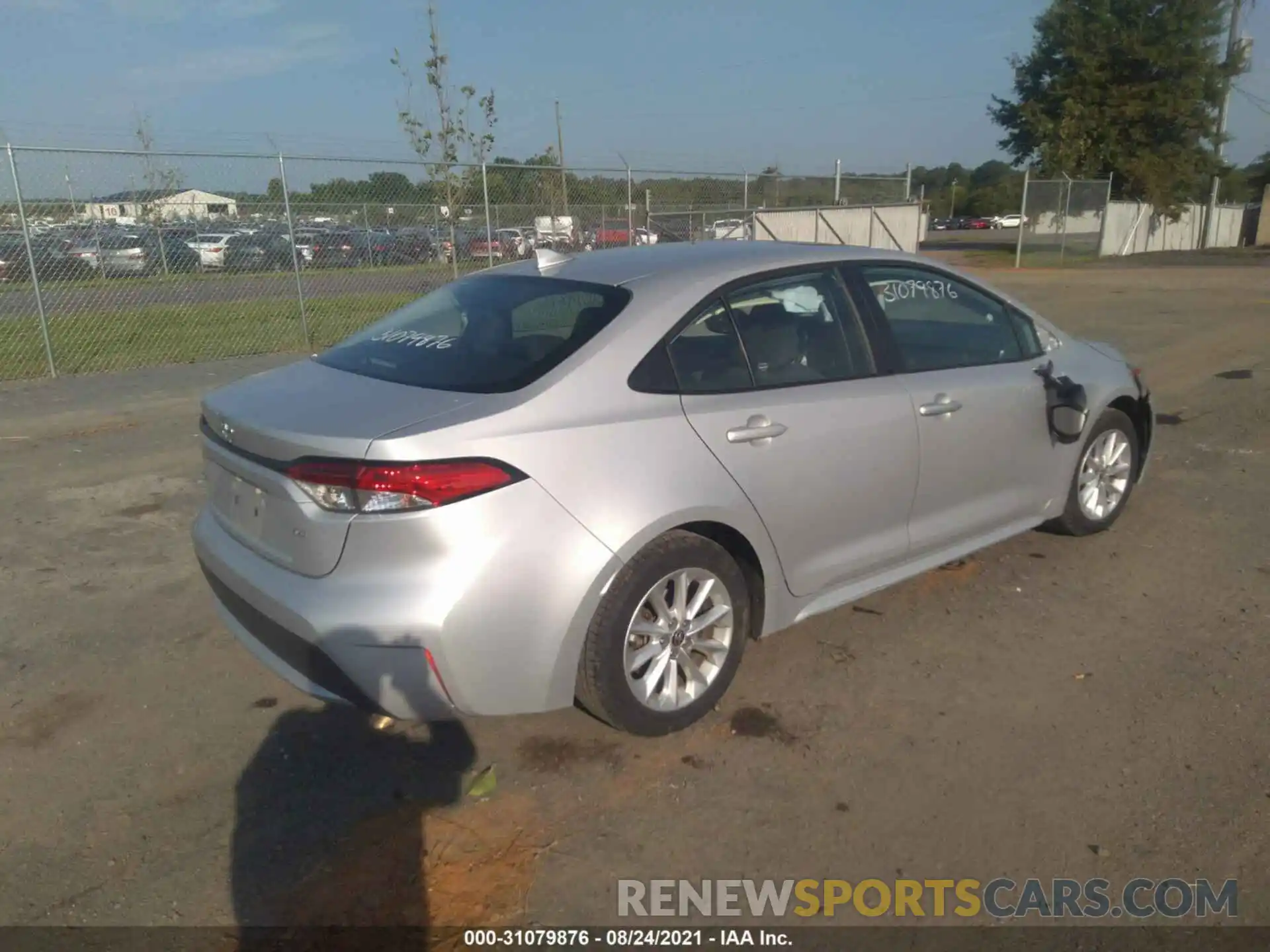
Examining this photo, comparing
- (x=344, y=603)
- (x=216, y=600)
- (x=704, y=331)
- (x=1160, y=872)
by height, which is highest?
(x=704, y=331)

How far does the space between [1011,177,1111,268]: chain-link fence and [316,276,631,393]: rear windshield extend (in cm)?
2819

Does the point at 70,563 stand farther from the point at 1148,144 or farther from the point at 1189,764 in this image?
the point at 1148,144

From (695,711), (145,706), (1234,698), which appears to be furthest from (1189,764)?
(145,706)

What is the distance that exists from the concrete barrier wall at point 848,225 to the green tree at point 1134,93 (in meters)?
13.5

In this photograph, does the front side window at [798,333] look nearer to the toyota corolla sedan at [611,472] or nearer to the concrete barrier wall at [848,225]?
the toyota corolla sedan at [611,472]

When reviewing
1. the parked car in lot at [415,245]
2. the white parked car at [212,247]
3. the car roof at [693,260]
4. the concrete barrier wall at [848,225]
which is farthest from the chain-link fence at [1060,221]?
the car roof at [693,260]

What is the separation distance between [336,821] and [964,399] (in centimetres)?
284

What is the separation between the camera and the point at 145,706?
3.55 meters

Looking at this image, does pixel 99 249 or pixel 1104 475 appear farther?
pixel 99 249

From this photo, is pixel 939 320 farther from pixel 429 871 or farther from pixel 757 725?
pixel 429 871

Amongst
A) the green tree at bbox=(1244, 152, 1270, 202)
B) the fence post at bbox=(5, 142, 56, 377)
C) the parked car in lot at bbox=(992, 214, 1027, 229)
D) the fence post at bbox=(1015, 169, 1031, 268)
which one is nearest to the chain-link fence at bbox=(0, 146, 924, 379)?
the fence post at bbox=(5, 142, 56, 377)

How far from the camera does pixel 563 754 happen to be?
10.6 ft

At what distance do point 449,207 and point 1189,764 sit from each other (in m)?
11.7

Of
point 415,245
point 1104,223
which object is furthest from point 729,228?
point 1104,223
